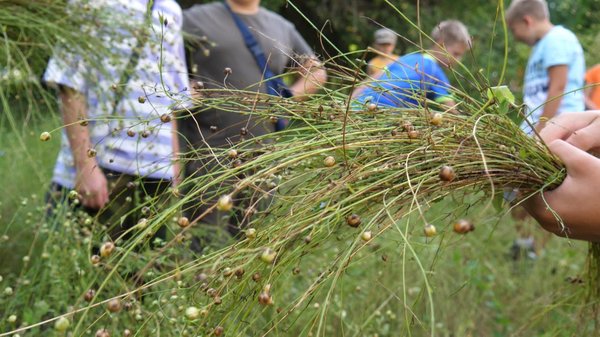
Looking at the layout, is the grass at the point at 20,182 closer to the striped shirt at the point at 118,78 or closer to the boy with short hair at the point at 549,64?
the striped shirt at the point at 118,78

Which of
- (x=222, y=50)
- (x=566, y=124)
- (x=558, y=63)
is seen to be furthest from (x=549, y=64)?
(x=566, y=124)

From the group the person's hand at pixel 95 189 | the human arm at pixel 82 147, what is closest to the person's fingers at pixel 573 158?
the human arm at pixel 82 147

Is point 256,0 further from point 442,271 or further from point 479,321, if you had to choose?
point 479,321

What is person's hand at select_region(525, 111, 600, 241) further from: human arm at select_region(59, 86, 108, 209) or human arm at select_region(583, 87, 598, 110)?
human arm at select_region(583, 87, 598, 110)

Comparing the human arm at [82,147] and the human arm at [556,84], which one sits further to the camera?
the human arm at [556,84]

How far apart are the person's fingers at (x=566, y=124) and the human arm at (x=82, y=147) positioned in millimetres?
1142

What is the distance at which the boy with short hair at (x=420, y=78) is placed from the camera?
117cm

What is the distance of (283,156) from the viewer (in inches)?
43.6

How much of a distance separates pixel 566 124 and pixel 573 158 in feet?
0.70

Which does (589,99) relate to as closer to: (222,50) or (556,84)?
(556,84)

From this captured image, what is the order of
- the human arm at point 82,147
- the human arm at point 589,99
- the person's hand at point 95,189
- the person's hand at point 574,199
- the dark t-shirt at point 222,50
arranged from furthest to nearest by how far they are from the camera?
the human arm at point 589,99 < the dark t-shirt at point 222,50 < the person's hand at point 95,189 < the human arm at point 82,147 < the person's hand at point 574,199

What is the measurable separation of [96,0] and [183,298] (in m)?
1.22

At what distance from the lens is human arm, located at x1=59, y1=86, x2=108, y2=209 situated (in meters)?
1.94

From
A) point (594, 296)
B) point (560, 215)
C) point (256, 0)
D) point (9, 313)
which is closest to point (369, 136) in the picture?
point (560, 215)
